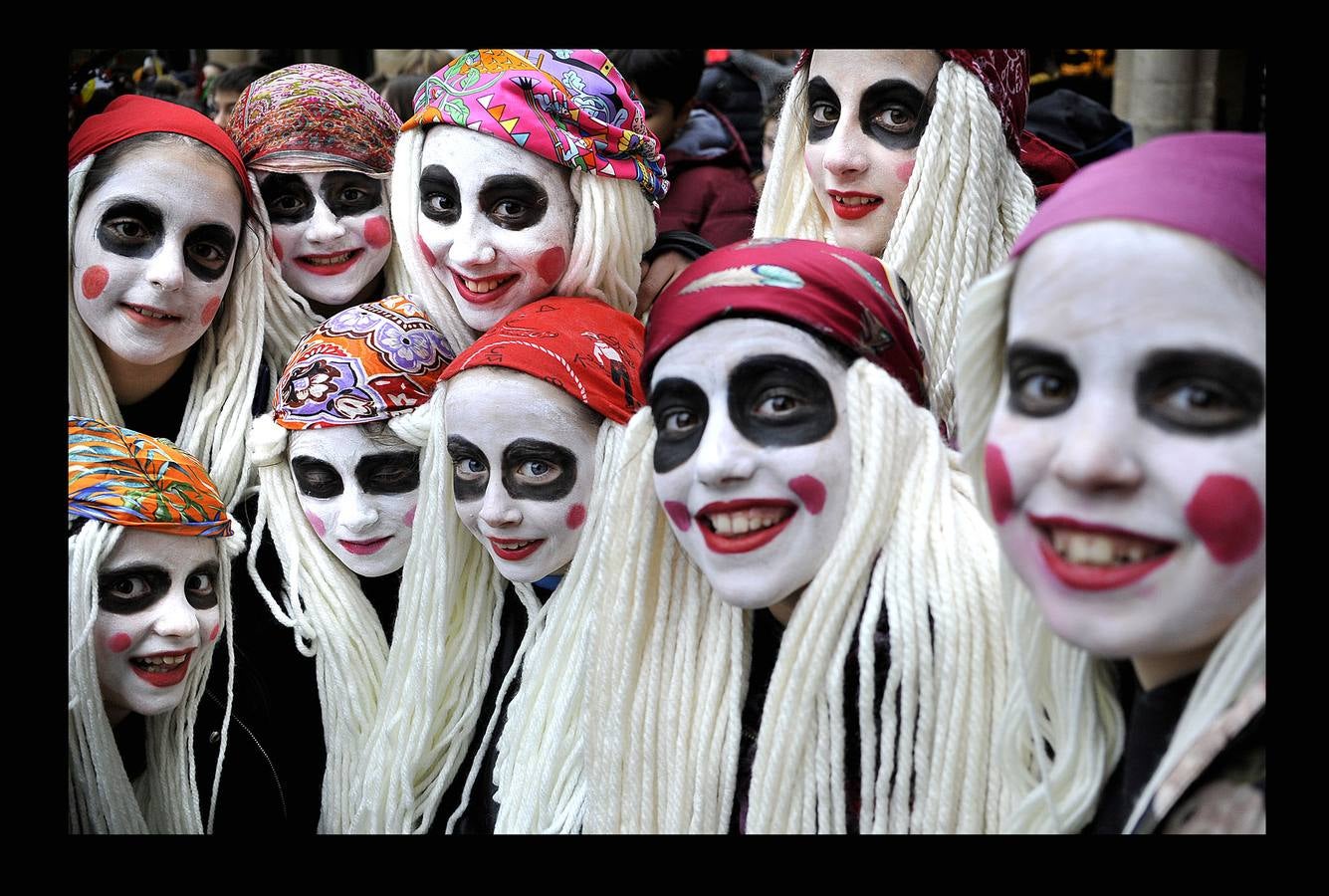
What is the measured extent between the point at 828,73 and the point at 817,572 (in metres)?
1.18

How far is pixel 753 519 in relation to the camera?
2.03 metres

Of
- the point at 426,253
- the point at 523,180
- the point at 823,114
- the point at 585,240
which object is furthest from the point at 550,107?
the point at 823,114

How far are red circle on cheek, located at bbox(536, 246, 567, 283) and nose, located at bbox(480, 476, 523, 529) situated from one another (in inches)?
19.4

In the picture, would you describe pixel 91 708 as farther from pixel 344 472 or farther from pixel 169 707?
pixel 344 472

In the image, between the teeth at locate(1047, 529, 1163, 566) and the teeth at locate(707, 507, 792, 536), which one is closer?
the teeth at locate(1047, 529, 1163, 566)

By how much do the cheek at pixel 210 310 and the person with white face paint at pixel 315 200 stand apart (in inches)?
7.0

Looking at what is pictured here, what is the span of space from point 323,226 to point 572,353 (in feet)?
3.18

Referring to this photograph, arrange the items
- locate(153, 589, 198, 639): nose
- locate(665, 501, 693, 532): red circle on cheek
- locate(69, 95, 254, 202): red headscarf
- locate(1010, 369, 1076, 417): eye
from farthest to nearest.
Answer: locate(69, 95, 254, 202): red headscarf, locate(153, 589, 198, 639): nose, locate(665, 501, 693, 532): red circle on cheek, locate(1010, 369, 1076, 417): eye

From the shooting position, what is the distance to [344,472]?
283 cm

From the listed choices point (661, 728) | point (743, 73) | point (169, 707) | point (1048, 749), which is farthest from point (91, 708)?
point (743, 73)

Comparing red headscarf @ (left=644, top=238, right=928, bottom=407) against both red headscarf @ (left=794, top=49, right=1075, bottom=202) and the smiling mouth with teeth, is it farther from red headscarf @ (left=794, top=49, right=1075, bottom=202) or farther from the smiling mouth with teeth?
red headscarf @ (left=794, top=49, right=1075, bottom=202)

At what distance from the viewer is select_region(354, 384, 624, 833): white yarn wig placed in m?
2.50

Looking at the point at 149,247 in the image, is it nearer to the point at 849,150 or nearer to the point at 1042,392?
the point at 849,150


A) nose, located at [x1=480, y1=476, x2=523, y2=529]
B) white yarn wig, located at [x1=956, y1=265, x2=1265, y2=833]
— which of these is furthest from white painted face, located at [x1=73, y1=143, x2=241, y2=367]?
white yarn wig, located at [x1=956, y1=265, x2=1265, y2=833]
